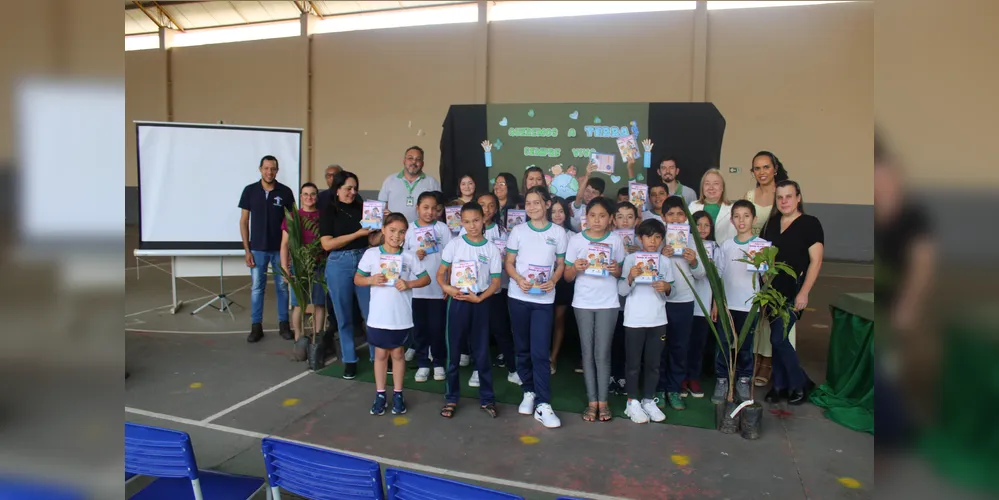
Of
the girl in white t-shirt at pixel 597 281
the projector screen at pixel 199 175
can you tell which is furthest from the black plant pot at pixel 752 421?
the projector screen at pixel 199 175

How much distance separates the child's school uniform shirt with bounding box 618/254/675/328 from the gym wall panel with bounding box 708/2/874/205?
7.23m

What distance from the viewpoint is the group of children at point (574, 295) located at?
3277 millimetres

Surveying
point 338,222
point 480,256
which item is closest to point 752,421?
point 480,256

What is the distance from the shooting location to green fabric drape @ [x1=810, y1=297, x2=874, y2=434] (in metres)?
3.41

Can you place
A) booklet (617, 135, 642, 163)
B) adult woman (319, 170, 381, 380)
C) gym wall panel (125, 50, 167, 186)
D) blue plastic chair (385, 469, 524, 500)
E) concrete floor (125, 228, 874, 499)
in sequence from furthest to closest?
gym wall panel (125, 50, 167, 186) → booklet (617, 135, 642, 163) → adult woman (319, 170, 381, 380) → concrete floor (125, 228, 874, 499) → blue plastic chair (385, 469, 524, 500)

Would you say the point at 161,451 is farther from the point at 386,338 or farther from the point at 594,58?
the point at 594,58

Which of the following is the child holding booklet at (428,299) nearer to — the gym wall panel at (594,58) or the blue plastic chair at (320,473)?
the blue plastic chair at (320,473)

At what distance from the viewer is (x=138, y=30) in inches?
503

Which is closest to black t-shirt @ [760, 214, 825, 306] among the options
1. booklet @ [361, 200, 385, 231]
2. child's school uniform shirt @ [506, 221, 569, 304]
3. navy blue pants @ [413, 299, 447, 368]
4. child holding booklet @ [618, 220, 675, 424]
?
child holding booklet @ [618, 220, 675, 424]

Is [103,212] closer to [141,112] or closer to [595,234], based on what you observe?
[595,234]

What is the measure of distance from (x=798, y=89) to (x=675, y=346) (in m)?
7.66

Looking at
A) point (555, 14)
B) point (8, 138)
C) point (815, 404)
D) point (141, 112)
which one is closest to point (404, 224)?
point (815, 404)

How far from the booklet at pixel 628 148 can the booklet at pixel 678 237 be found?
1.27 metres

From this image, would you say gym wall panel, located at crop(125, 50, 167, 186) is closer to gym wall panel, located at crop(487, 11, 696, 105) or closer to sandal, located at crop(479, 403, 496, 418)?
gym wall panel, located at crop(487, 11, 696, 105)
